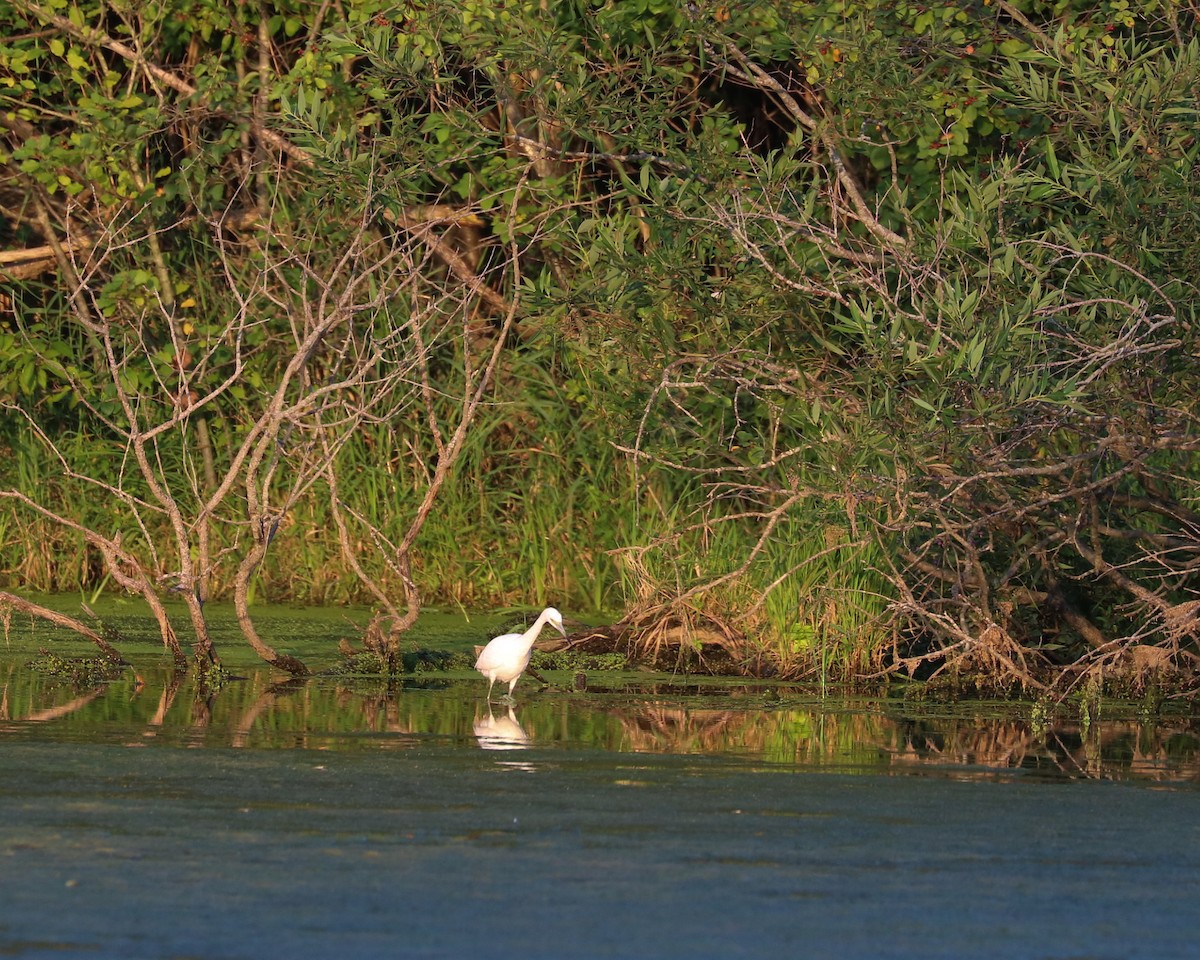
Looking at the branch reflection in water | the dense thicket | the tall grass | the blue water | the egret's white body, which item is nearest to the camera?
the blue water

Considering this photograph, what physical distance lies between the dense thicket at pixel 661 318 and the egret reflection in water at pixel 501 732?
1.30 metres

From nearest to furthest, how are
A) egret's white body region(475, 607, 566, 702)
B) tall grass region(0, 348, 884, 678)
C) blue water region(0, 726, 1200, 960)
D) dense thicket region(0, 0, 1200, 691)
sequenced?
blue water region(0, 726, 1200, 960)
dense thicket region(0, 0, 1200, 691)
egret's white body region(475, 607, 566, 702)
tall grass region(0, 348, 884, 678)

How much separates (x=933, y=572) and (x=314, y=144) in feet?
11.3

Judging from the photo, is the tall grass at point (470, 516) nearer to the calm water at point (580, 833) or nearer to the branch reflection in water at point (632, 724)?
the branch reflection in water at point (632, 724)

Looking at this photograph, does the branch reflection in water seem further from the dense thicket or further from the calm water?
the dense thicket

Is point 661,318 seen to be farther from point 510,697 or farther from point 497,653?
point 510,697

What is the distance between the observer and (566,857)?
5.12 meters

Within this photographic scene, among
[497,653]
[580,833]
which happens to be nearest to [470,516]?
[497,653]

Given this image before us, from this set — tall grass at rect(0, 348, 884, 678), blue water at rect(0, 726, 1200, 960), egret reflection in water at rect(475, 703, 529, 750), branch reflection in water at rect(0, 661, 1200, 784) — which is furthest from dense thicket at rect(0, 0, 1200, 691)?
blue water at rect(0, 726, 1200, 960)

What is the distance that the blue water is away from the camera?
4383 millimetres

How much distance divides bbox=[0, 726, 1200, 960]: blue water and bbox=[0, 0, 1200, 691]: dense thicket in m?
1.95

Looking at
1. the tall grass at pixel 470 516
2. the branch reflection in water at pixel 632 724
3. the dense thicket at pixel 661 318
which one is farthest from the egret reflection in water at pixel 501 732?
the tall grass at pixel 470 516

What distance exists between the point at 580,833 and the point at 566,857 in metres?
0.30

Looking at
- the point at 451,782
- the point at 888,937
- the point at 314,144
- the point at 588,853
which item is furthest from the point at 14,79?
the point at 888,937
